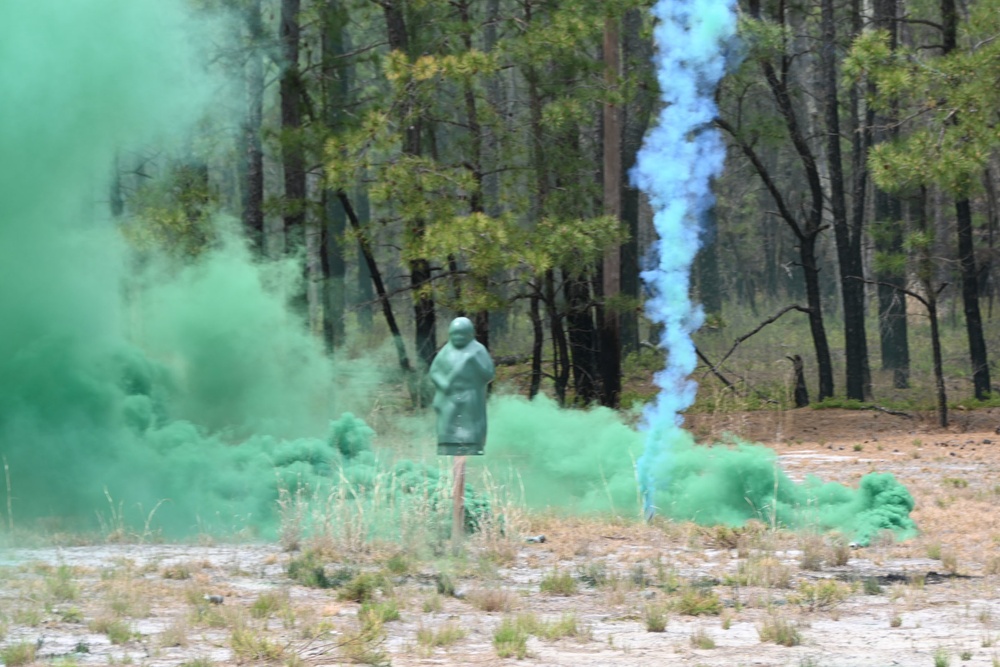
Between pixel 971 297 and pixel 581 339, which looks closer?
pixel 971 297

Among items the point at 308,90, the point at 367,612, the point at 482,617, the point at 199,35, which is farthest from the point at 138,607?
the point at 308,90

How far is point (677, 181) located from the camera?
12992 mm

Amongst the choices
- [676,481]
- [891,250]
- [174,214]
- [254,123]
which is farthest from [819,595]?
[891,250]

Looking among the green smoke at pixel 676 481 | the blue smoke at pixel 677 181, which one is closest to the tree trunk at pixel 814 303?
the green smoke at pixel 676 481

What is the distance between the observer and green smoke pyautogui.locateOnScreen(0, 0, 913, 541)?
13086 mm

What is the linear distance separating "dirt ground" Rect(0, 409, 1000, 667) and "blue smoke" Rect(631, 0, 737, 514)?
115 centimetres

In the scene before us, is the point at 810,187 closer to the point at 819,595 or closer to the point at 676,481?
the point at 676,481

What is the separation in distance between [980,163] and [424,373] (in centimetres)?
920

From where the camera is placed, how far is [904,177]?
17828mm

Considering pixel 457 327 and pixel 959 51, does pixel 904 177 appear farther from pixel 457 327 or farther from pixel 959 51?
pixel 457 327

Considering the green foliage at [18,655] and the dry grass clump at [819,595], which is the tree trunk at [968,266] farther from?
the green foliage at [18,655]

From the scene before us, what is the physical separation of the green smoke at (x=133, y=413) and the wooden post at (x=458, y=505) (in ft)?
1.56

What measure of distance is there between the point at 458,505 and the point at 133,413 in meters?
4.39

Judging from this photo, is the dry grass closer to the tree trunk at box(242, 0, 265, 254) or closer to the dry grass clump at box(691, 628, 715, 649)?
the dry grass clump at box(691, 628, 715, 649)
